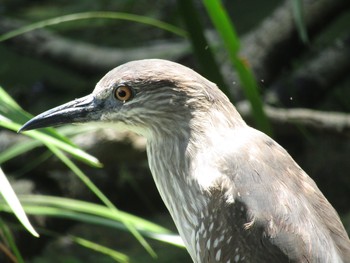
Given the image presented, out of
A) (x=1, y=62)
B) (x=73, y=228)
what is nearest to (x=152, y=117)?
(x=73, y=228)

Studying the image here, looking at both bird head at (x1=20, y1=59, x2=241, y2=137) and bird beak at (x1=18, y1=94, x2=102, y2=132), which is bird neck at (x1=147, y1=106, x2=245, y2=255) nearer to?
bird head at (x1=20, y1=59, x2=241, y2=137)

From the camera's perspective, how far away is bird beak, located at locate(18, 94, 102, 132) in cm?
249

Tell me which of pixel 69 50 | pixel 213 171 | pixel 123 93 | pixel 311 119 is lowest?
pixel 311 119

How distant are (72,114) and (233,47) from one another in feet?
1.92

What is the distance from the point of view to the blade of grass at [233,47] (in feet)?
8.61

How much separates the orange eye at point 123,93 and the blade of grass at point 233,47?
39cm

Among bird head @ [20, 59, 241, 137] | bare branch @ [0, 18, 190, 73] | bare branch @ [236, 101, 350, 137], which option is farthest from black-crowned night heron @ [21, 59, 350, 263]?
bare branch @ [0, 18, 190, 73]

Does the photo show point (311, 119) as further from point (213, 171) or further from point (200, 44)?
point (213, 171)

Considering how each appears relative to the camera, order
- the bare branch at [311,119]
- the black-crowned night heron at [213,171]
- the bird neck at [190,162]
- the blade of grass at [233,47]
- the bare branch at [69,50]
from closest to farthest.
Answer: the black-crowned night heron at [213,171] < the bird neck at [190,162] < the blade of grass at [233,47] < the bare branch at [311,119] < the bare branch at [69,50]

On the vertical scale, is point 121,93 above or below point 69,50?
above

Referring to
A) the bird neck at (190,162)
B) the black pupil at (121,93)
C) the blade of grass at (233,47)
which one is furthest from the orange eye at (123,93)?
the blade of grass at (233,47)

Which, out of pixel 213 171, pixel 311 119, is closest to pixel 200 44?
pixel 213 171

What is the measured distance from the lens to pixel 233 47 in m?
2.71

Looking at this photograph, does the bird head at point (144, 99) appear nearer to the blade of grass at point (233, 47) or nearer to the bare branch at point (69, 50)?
the blade of grass at point (233, 47)
